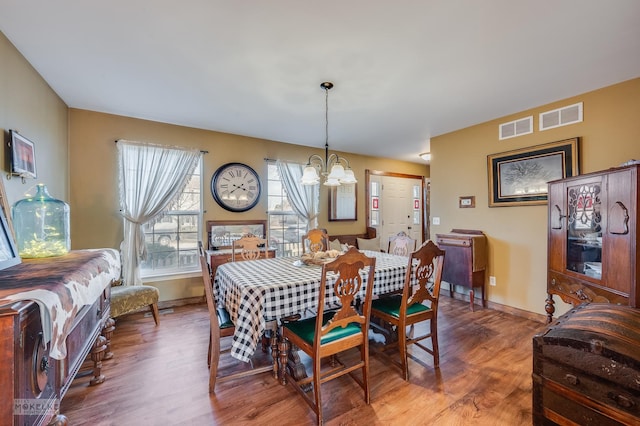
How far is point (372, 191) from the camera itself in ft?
18.6

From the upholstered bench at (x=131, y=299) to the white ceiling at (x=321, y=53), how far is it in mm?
2056

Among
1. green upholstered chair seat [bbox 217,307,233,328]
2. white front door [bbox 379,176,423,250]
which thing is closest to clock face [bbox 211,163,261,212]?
green upholstered chair seat [bbox 217,307,233,328]

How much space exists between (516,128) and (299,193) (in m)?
3.16

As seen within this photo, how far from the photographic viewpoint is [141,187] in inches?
137

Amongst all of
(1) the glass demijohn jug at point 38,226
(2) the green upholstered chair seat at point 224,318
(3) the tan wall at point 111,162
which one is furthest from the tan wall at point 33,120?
(2) the green upholstered chair seat at point 224,318

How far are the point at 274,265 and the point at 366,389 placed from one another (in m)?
1.26

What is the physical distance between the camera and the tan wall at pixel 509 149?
2662mm

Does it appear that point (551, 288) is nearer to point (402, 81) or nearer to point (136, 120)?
point (402, 81)

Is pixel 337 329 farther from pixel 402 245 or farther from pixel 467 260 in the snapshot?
pixel 467 260

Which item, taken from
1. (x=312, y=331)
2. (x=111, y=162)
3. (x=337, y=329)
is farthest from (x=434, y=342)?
(x=111, y=162)

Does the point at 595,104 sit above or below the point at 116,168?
above

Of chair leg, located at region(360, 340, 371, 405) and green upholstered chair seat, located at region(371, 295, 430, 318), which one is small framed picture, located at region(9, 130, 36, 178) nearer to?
chair leg, located at region(360, 340, 371, 405)

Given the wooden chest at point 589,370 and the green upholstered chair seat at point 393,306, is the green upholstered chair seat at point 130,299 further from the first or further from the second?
the wooden chest at point 589,370

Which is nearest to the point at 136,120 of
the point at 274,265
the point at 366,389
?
the point at 274,265
